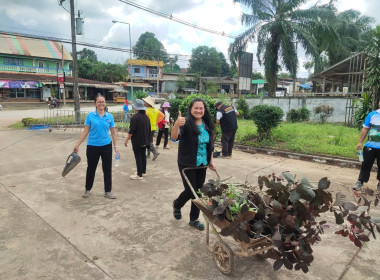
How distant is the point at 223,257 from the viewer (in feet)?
8.84

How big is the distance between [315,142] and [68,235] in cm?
745

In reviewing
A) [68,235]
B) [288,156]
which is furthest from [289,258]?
[288,156]

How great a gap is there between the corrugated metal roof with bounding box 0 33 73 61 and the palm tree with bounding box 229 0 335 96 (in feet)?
90.6

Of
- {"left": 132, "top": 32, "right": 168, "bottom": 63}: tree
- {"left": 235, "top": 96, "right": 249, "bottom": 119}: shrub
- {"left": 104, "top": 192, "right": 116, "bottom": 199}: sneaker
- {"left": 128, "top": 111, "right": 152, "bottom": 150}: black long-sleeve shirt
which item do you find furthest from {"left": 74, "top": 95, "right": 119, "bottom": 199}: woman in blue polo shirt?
Result: {"left": 132, "top": 32, "right": 168, "bottom": 63}: tree

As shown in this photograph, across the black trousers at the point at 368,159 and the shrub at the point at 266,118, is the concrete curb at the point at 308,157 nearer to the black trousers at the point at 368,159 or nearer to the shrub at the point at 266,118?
the shrub at the point at 266,118

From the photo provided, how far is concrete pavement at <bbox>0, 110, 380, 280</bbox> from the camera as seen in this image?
2.77 meters

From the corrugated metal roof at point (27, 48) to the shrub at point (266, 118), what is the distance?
3351 cm

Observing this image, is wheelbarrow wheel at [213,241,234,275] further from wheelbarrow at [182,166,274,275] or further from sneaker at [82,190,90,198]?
sneaker at [82,190,90,198]

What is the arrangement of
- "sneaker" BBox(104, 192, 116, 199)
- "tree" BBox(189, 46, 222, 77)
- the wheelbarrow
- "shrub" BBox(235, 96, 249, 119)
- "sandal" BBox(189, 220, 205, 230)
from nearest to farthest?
1. the wheelbarrow
2. "sandal" BBox(189, 220, 205, 230)
3. "sneaker" BBox(104, 192, 116, 199)
4. "shrub" BBox(235, 96, 249, 119)
5. "tree" BBox(189, 46, 222, 77)

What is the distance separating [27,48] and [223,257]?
40.6 m

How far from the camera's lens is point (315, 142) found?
867cm

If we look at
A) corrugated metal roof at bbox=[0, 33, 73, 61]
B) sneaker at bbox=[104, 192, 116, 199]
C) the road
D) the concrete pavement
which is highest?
Answer: corrugated metal roof at bbox=[0, 33, 73, 61]

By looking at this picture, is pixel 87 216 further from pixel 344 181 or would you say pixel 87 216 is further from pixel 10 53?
pixel 10 53

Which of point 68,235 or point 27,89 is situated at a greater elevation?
point 27,89
